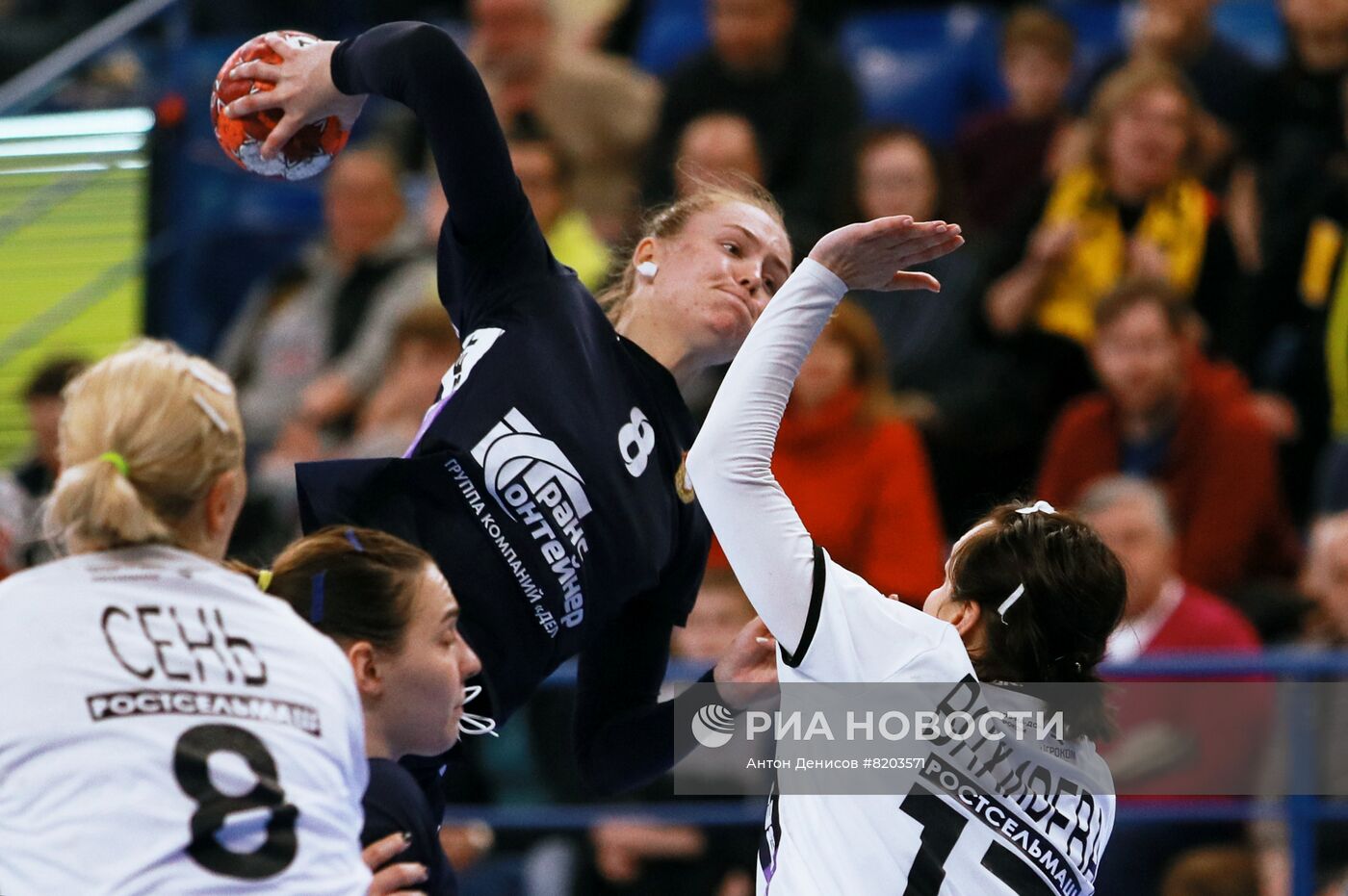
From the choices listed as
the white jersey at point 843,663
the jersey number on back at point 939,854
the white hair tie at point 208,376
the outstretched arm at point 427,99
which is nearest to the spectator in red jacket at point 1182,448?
the outstretched arm at point 427,99

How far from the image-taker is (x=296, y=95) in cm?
323

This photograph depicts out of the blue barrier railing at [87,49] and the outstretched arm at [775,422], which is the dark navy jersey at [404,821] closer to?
the outstretched arm at [775,422]

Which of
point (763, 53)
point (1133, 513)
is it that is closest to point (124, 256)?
point (763, 53)

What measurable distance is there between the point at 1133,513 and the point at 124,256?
16.6ft

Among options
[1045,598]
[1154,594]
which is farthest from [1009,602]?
[1154,594]

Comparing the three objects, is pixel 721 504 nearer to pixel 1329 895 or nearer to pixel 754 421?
pixel 754 421

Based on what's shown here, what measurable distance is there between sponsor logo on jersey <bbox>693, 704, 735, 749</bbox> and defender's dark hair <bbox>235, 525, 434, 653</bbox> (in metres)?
0.70

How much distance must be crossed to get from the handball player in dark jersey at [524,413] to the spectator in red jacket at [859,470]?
102 inches

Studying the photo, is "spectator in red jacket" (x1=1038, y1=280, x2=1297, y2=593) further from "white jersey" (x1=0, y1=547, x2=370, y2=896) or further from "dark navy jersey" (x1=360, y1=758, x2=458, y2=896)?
"white jersey" (x1=0, y1=547, x2=370, y2=896)

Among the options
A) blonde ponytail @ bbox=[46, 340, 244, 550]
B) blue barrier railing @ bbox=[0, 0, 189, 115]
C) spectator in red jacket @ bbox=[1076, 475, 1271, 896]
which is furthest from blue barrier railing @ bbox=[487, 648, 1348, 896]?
blue barrier railing @ bbox=[0, 0, 189, 115]

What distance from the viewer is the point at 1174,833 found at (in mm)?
5348

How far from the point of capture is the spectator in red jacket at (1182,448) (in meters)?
5.94

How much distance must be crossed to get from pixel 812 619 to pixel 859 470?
3.39 meters

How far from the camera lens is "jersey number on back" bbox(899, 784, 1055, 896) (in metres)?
2.75
